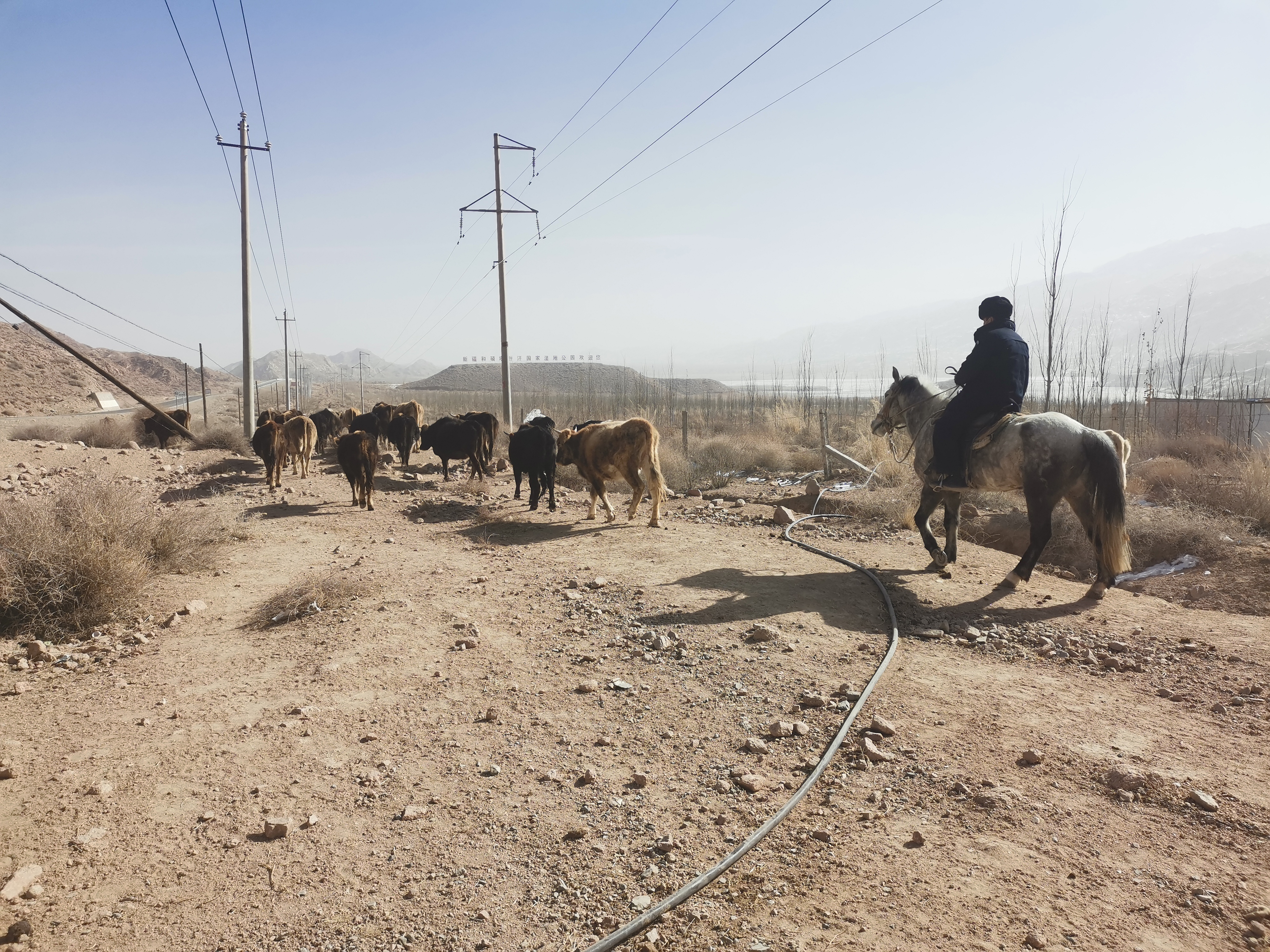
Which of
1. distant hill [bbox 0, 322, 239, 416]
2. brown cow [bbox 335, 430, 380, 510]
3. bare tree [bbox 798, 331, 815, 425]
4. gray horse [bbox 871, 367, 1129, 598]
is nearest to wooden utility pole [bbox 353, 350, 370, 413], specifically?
distant hill [bbox 0, 322, 239, 416]

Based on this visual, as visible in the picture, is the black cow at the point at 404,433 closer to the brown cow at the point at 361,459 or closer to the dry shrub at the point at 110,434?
the brown cow at the point at 361,459

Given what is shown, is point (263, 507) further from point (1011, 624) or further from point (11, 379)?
point (11, 379)

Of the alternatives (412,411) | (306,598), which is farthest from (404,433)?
(306,598)

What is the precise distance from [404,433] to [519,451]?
18.9ft

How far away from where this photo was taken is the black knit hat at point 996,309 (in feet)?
23.2

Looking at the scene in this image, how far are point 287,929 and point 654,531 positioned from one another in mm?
7094

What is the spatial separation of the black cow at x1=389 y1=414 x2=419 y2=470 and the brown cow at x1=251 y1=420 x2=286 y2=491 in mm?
3140

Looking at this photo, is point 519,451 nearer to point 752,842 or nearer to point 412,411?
point 412,411

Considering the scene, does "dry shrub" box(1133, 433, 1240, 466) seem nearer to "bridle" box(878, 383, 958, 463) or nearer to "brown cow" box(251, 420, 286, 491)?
"bridle" box(878, 383, 958, 463)

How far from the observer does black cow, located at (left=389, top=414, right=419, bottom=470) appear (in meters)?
15.8

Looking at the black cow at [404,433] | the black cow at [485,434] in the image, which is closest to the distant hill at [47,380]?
the black cow at [404,433]

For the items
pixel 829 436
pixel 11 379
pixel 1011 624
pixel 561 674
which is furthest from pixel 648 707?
pixel 11 379

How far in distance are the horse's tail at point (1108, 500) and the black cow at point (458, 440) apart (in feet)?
33.5

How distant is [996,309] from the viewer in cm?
720
